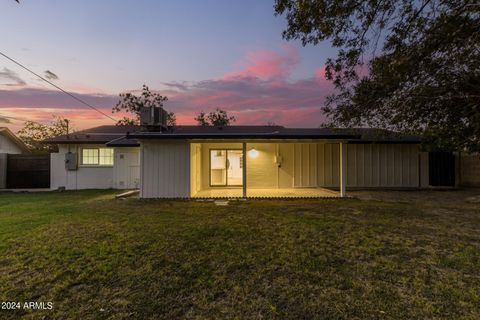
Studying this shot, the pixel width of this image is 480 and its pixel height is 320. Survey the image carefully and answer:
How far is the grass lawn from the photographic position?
2.47m

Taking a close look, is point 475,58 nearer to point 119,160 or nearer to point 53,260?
point 53,260

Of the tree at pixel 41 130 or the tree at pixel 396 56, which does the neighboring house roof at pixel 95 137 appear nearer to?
the tree at pixel 396 56

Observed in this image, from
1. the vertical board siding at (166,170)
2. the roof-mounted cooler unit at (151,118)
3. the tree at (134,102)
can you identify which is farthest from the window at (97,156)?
the tree at (134,102)

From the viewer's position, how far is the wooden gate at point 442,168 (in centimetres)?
1197

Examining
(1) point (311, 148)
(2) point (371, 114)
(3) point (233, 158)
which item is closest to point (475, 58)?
(2) point (371, 114)

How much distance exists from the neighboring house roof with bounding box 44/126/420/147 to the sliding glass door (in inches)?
53.3

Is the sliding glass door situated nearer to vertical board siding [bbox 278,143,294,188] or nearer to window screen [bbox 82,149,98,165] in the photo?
vertical board siding [bbox 278,143,294,188]

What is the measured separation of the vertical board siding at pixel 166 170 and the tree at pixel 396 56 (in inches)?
195

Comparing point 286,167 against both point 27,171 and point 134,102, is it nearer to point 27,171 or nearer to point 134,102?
point 27,171

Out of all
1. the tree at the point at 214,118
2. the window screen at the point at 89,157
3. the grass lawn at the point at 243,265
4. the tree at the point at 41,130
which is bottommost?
the grass lawn at the point at 243,265

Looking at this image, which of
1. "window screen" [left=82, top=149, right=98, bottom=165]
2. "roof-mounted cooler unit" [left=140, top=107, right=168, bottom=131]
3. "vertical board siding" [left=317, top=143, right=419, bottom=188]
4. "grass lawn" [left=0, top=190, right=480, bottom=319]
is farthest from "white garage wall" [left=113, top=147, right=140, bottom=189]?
"vertical board siding" [left=317, top=143, right=419, bottom=188]

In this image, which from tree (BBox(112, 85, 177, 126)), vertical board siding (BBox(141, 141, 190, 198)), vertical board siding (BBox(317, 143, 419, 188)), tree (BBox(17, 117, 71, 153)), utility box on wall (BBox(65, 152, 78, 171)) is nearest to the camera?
vertical board siding (BBox(141, 141, 190, 198))

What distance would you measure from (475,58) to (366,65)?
245 centimetres

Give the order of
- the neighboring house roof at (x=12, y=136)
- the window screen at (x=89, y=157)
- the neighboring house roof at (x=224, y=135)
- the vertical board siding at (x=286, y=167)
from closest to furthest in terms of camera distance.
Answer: the neighboring house roof at (x=224, y=135) < the vertical board siding at (x=286, y=167) < the window screen at (x=89, y=157) < the neighboring house roof at (x=12, y=136)
